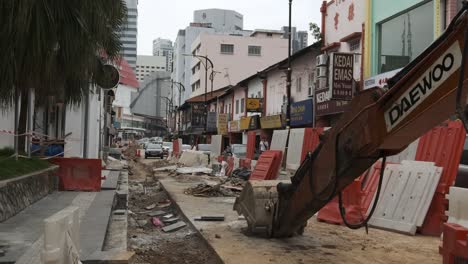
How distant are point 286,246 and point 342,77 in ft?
47.0

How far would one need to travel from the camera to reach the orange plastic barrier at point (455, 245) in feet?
11.0

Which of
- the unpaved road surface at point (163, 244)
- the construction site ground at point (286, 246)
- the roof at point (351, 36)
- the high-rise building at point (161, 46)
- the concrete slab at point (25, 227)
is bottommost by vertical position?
the unpaved road surface at point (163, 244)

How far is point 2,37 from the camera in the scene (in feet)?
27.4

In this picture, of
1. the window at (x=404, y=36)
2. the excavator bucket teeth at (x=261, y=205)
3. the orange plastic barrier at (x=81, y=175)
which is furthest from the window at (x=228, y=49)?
the excavator bucket teeth at (x=261, y=205)

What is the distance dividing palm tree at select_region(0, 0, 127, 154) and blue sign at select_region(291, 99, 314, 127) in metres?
17.1

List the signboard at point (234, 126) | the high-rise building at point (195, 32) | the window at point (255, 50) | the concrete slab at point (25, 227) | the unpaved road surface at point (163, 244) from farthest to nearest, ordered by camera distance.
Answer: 1. the high-rise building at point (195, 32)
2. the window at point (255, 50)
3. the signboard at point (234, 126)
4. the unpaved road surface at point (163, 244)
5. the concrete slab at point (25, 227)

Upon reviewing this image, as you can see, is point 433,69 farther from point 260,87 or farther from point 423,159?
point 260,87

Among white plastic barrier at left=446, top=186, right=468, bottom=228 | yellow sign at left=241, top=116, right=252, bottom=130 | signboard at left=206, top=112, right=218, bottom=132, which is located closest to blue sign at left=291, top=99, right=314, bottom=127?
yellow sign at left=241, top=116, right=252, bottom=130

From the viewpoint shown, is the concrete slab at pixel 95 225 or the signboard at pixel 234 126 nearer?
the concrete slab at pixel 95 225

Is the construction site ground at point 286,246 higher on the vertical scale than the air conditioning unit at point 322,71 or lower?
lower

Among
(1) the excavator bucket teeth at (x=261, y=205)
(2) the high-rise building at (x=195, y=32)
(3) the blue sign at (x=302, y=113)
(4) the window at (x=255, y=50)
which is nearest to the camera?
(1) the excavator bucket teeth at (x=261, y=205)

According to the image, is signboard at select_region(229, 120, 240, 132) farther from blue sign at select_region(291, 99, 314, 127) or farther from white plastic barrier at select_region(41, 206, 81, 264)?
white plastic barrier at select_region(41, 206, 81, 264)

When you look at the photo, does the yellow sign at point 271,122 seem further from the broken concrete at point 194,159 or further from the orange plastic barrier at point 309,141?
the orange plastic barrier at point 309,141

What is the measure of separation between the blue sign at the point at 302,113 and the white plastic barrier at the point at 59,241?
2270 centimetres
